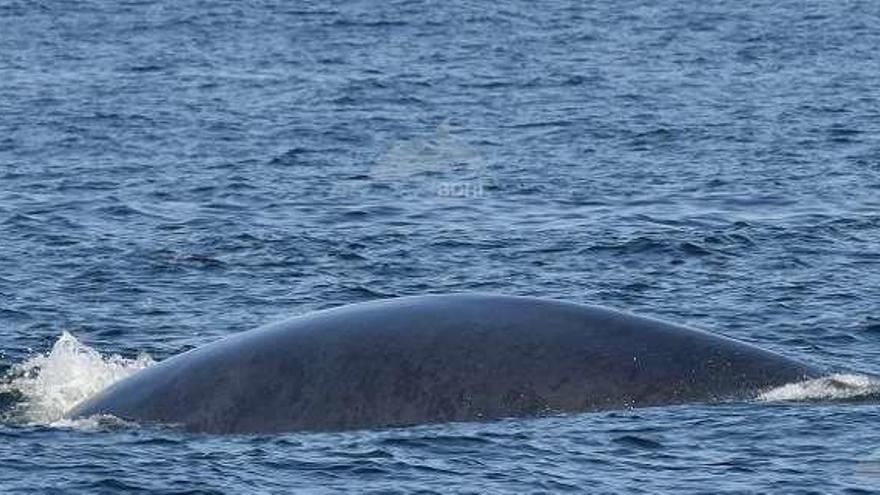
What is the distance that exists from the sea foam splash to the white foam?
778cm

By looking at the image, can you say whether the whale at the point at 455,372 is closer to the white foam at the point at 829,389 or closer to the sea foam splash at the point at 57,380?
the white foam at the point at 829,389

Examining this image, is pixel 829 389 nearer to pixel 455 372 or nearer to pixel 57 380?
pixel 455 372

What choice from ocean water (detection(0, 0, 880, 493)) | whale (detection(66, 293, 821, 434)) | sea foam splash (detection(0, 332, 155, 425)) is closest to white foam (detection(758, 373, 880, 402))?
ocean water (detection(0, 0, 880, 493))

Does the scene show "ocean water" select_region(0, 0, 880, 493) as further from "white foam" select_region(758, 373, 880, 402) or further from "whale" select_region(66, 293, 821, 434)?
"whale" select_region(66, 293, 821, 434)

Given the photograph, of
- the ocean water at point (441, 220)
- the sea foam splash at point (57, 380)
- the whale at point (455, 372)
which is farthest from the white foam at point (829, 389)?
the sea foam splash at point (57, 380)

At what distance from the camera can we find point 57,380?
25.6 meters

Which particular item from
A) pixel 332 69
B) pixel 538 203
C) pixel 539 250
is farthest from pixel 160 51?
pixel 539 250

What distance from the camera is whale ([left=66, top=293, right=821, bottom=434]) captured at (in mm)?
19859

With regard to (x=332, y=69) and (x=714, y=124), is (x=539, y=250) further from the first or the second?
(x=332, y=69)

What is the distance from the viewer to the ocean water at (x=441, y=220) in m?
21.5

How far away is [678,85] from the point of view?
7088 cm

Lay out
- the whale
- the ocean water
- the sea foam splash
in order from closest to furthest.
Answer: the whale < the ocean water < the sea foam splash

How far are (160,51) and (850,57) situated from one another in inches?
1090

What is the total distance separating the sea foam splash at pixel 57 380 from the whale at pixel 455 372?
3.85 m
